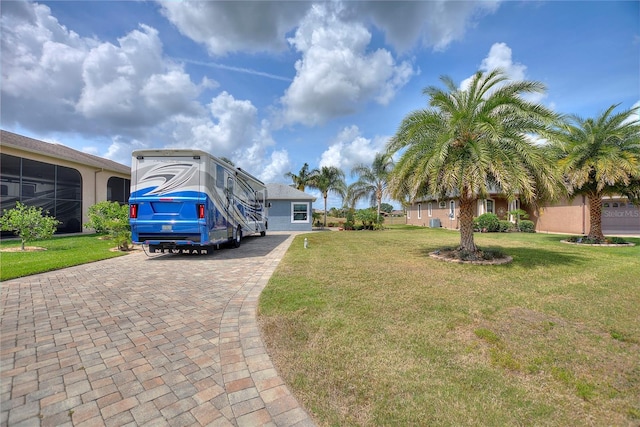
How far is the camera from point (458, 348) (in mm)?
3197

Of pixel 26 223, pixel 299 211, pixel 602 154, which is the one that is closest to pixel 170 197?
pixel 26 223

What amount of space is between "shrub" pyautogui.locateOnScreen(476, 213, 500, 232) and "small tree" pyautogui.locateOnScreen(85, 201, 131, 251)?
859 inches

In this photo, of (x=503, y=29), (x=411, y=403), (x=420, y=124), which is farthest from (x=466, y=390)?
(x=503, y=29)

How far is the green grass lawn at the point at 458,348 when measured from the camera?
223cm

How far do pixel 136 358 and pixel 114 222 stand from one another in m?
9.65

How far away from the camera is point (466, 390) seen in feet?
8.03

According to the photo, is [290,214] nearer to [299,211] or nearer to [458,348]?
[299,211]

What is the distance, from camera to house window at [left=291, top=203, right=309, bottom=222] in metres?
23.7

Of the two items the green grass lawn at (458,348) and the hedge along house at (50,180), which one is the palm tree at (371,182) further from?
the green grass lawn at (458,348)

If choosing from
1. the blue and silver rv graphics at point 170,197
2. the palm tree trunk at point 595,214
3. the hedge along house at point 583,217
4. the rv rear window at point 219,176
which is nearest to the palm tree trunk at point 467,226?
the rv rear window at point 219,176

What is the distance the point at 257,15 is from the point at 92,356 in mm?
9801

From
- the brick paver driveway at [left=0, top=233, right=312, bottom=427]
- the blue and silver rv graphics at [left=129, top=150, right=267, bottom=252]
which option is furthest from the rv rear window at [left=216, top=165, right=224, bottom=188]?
the brick paver driveway at [left=0, top=233, right=312, bottom=427]

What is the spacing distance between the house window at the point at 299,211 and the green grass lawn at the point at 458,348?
684 inches

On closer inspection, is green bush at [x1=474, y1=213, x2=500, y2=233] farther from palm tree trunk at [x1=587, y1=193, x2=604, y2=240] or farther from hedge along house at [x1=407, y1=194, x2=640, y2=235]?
palm tree trunk at [x1=587, y1=193, x2=604, y2=240]
